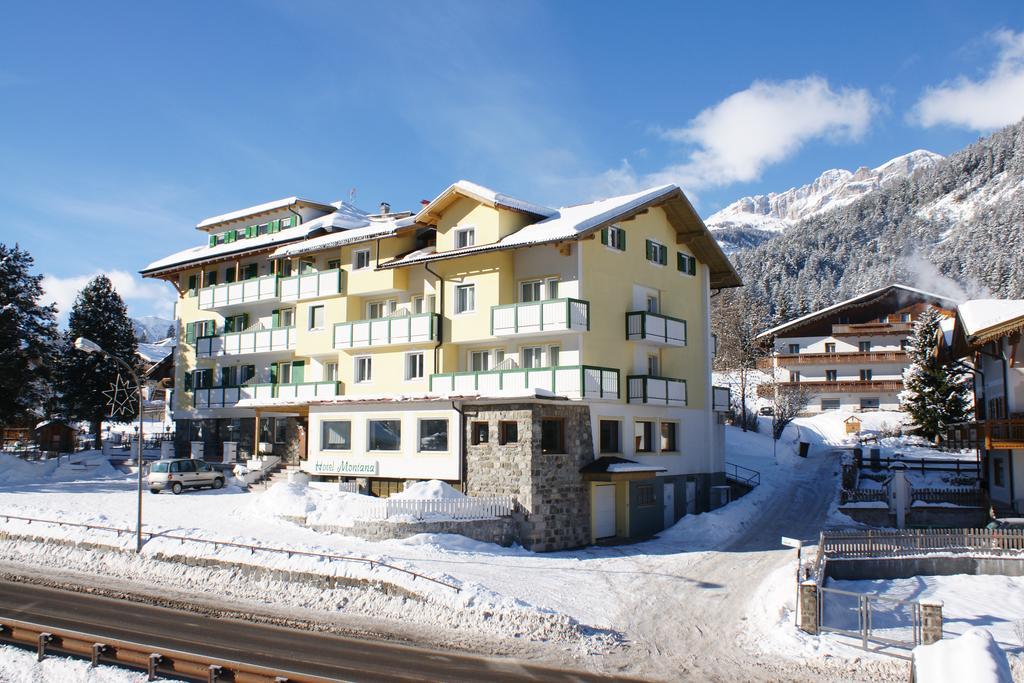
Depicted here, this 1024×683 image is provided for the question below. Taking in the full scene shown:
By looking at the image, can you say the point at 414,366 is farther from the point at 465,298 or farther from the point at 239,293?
the point at 239,293

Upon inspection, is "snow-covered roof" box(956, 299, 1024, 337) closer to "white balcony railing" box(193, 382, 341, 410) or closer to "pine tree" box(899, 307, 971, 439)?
"pine tree" box(899, 307, 971, 439)

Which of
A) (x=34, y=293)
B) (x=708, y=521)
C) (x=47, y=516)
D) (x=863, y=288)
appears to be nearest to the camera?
(x=47, y=516)

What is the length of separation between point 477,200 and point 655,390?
11.3m

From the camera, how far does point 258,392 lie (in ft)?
164

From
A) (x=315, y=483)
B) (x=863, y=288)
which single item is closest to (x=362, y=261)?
(x=315, y=483)

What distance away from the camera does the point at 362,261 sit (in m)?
42.5

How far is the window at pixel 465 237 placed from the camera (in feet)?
124

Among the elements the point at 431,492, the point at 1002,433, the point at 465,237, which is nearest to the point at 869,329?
the point at 1002,433

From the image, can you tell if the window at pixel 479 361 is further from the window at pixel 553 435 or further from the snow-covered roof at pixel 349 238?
the snow-covered roof at pixel 349 238

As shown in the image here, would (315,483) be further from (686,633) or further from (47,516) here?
(686,633)

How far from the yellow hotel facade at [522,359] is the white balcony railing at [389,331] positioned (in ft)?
0.24

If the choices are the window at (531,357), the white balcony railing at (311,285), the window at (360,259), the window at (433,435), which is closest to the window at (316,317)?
the white balcony railing at (311,285)

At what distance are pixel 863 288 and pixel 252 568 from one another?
16786 cm

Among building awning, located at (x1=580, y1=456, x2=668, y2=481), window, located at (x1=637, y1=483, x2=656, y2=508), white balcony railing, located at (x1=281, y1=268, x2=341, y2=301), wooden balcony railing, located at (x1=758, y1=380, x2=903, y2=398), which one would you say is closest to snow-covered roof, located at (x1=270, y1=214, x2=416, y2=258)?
white balcony railing, located at (x1=281, y1=268, x2=341, y2=301)
